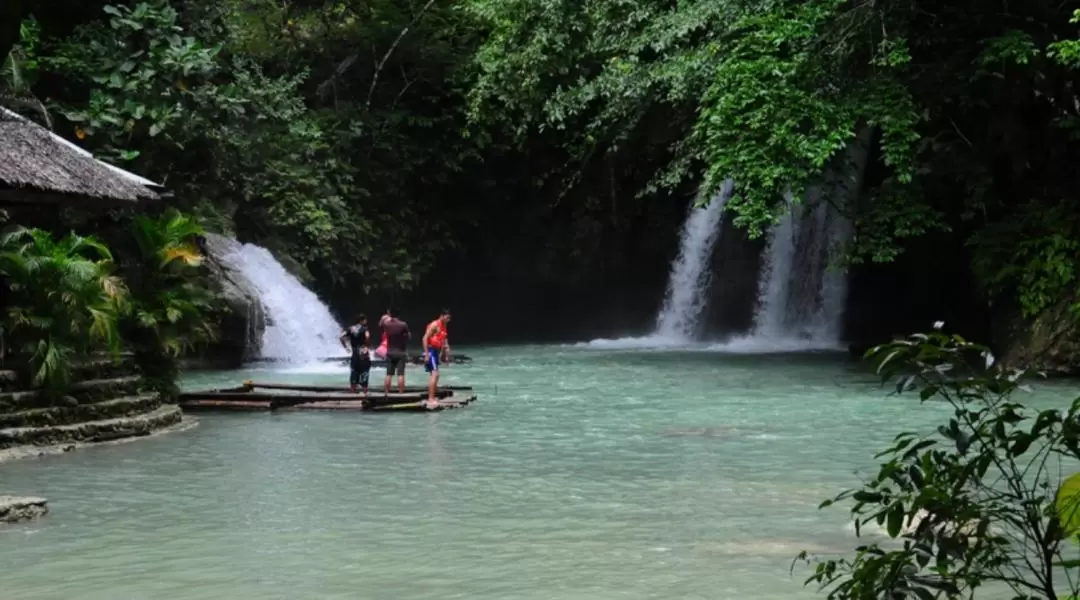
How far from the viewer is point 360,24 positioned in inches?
1310

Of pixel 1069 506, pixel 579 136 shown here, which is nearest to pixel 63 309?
pixel 1069 506

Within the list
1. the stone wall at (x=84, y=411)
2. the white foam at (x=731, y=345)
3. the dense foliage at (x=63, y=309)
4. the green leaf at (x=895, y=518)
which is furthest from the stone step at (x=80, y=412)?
the white foam at (x=731, y=345)

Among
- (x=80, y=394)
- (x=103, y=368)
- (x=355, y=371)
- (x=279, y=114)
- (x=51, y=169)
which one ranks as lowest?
(x=80, y=394)

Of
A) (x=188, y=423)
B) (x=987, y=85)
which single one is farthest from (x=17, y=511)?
(x=987, y=85)

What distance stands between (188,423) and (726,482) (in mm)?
7841

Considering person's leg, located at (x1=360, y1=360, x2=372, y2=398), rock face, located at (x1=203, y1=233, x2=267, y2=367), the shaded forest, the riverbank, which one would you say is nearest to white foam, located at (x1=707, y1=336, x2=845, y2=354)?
the shaded forest

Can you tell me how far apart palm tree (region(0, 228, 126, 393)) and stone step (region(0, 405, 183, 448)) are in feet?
1.62

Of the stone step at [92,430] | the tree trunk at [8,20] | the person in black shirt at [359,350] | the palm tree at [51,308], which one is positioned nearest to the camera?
the tree trunk at [8,20]

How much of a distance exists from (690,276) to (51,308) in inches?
839

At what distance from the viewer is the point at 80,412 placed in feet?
48.8

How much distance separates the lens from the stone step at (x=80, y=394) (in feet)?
46.3

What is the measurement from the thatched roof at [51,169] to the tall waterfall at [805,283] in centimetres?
1781

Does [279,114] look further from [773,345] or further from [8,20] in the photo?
[8,20]

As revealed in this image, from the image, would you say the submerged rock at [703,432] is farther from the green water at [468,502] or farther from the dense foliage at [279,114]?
the dense foliage at [279,114]
